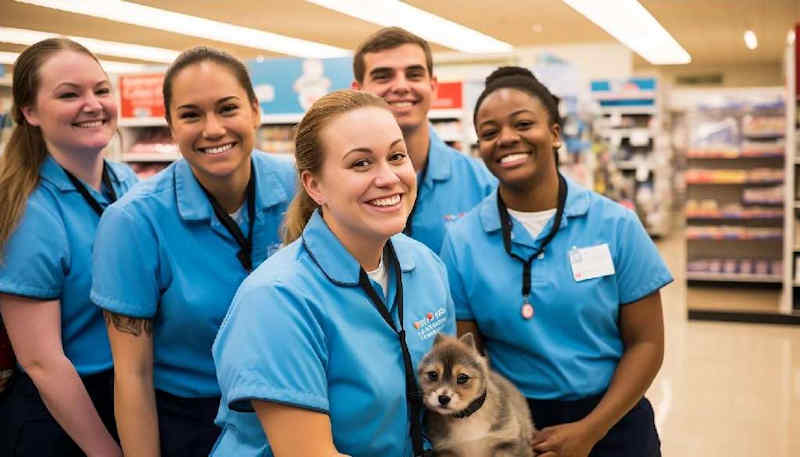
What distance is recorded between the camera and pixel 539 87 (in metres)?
2.16

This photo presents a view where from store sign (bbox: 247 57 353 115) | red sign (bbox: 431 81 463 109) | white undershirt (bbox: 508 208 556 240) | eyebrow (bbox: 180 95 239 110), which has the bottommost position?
white undershirt (bbox: 508 208 556 240)

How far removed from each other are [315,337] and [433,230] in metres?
1.24

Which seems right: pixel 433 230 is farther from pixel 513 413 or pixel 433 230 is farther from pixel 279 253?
pixel 279 253

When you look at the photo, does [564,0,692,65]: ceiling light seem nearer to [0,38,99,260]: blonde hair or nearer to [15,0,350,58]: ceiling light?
[15,0,350,58]: ceiling light

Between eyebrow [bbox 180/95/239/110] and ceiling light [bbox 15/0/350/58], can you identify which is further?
ceiling light [bbox 15/0/350/58]

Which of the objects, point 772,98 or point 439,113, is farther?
point 772,98

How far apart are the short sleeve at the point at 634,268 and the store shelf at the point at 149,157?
6529 mm

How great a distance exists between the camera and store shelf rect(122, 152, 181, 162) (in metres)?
7.87

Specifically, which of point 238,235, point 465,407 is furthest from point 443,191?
point 465,407

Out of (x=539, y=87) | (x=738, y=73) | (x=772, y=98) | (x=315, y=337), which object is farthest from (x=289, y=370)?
(x=738, y=73)

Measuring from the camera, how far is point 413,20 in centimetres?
1113

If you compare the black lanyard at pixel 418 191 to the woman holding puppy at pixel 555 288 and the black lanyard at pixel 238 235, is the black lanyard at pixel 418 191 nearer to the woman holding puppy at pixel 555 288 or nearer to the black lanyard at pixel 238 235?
the woman holding puppy at pixel 555 288

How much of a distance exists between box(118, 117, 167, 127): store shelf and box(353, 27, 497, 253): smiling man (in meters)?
5.81

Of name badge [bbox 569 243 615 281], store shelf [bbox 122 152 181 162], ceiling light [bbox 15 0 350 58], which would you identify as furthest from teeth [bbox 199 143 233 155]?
store shelf [bbox 122 152 181 162]
